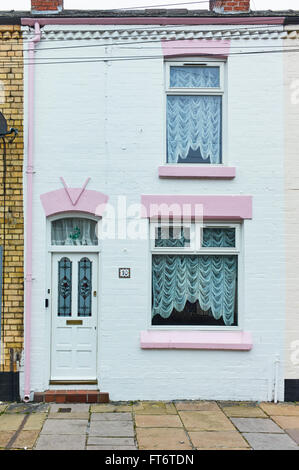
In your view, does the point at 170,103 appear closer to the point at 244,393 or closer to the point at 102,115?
the point at 102,115

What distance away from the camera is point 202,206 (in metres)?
8.41

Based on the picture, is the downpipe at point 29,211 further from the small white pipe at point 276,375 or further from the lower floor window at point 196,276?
the small white pipe at point 276,375

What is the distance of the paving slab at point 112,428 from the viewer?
21.7ft

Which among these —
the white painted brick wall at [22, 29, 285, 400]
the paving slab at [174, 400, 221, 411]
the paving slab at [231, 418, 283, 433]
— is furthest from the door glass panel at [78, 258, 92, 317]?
the paving slab at [231, 418, 283, 433]

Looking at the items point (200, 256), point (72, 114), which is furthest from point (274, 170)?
point (72, 114)

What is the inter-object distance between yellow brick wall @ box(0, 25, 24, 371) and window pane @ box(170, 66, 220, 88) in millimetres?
2646

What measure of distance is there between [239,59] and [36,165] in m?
3.88

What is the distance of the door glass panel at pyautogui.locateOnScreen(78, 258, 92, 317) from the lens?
8492 mm

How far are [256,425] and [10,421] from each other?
3.50 m

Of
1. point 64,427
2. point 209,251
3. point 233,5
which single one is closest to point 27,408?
point 64,427

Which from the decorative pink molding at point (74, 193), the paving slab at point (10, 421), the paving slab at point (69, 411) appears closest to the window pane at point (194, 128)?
the decorative pink molding at point (74, 193)

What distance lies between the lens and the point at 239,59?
8539 millimetres

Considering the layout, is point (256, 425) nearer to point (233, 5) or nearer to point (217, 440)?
point (217, 440)

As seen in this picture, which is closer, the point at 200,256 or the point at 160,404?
the point at 160,404
